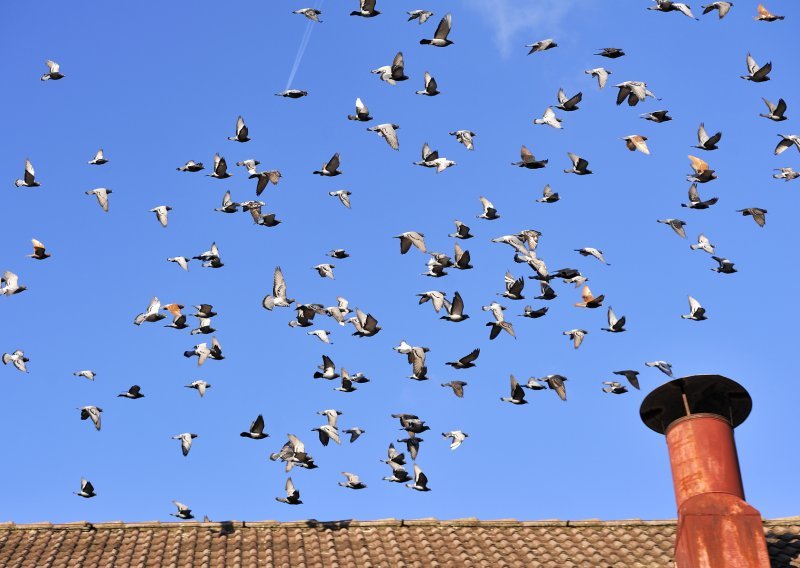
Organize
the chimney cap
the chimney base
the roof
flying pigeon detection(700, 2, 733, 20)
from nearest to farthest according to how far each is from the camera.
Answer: the chimney base < the chimney cap < the roof < flying pigeon detection(700, 2, 733, 20)

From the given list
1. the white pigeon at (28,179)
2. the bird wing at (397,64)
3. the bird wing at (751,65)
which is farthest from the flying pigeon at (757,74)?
the white pigeon at (28,179)

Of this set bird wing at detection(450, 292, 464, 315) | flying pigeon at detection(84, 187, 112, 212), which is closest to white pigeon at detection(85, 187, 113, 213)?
flying pigeon at detection(84, 187, 112, 212)

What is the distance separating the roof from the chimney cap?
2413 millimetres

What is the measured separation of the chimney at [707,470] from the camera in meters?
22.1

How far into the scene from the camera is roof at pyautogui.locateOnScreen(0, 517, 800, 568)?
24.2 m

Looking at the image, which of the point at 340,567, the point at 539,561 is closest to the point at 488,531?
the point at 539,561

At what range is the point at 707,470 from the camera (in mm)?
23219

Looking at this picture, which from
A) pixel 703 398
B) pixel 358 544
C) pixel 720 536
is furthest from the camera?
pixel 358 544

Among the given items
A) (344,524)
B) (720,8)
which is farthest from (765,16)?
(344,524)

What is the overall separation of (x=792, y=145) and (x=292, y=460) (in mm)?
11531

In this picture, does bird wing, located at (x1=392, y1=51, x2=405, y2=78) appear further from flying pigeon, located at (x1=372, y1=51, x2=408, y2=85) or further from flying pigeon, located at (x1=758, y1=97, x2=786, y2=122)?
flying pigeon, located at (x1=758, y1=97, x2=786, y2=122)

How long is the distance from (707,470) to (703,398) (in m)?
1.41

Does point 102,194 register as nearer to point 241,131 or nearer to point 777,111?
point 241,131

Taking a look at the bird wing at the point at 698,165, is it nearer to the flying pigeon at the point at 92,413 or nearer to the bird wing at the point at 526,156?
the bird wing at the point at 526,156
